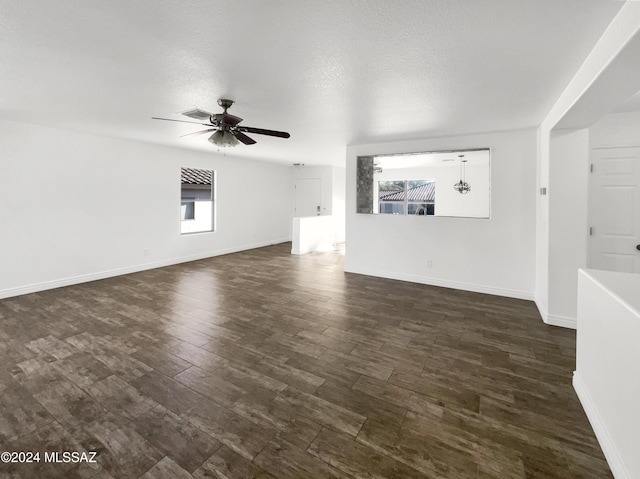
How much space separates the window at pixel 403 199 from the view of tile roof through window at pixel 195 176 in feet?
13.4

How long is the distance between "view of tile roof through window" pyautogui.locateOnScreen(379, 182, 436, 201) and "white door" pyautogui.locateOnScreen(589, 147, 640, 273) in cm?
249

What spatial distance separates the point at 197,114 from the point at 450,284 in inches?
171

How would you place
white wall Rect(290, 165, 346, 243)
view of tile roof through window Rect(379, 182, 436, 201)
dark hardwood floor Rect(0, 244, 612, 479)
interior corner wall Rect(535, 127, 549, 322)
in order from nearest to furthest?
dark hardwood floor Rect(0, 244, 612, 479) < interior corner wall Rect(535, 127, 549, 322) < view of tile roof through window Rect(379, 182, 436, 201) < white wall Rect(290, 165, 346, 243)

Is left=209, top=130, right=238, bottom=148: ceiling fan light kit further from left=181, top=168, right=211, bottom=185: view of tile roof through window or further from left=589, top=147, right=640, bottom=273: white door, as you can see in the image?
left=589, top=147, right=640, bottom=273: white door

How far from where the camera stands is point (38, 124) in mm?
4293

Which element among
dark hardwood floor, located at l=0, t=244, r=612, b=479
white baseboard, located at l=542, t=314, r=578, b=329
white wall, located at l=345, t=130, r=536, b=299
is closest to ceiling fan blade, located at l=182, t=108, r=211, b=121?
dark hardwood floor, located at l=0, t=244, r=612, b=479

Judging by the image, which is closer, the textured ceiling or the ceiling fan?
the textured ceiling

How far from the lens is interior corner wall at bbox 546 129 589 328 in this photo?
10.3ft

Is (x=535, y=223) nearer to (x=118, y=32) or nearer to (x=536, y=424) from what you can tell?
(x=536, y=424)

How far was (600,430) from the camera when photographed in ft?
5.66

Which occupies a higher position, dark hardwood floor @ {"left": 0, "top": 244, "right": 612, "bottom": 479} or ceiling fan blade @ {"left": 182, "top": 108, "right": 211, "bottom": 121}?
ceiling fan blade @ {"left": 182, "top": 108, "right": 211, "bottom": 121}

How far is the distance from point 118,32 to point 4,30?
2.27 ft

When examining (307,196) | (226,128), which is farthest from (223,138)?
(307,196)

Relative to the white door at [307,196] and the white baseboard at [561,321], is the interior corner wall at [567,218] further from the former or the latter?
the white door at [307,196]
